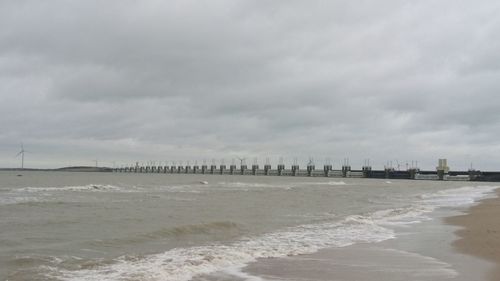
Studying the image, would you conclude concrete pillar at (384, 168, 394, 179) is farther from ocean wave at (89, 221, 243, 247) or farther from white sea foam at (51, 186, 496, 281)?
ocean wave at (89, 221, 243, 247)

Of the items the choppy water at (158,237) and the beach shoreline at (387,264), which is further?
the choppy water at (158,237)

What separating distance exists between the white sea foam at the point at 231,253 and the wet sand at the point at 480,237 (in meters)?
2.25

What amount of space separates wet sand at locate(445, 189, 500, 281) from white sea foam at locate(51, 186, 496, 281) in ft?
7.37

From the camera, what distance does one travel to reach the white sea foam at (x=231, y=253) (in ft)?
34.3

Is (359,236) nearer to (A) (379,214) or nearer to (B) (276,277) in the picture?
(B) (276,277)

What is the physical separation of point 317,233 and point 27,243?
8496 mm

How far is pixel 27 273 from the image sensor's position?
35.3 feet

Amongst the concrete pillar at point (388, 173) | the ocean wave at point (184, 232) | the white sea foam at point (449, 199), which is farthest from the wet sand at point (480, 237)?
the concrete pillar at point (388, 173)

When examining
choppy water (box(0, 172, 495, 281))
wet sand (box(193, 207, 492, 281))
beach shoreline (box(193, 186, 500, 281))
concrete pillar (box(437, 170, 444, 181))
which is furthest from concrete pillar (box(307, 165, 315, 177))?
wet sand (box(193, 207, 492, 281))

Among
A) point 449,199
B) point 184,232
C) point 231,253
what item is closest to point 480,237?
point 231,253

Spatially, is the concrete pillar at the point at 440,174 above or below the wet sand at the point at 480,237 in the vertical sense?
above

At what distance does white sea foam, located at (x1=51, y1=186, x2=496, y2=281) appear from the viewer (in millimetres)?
10461

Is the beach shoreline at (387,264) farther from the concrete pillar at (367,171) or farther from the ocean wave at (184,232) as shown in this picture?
the concrete pillar at (367,171)

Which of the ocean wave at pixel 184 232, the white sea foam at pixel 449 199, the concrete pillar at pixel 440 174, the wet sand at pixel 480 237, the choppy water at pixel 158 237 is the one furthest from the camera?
the concrete pillar at pixel 440 174
